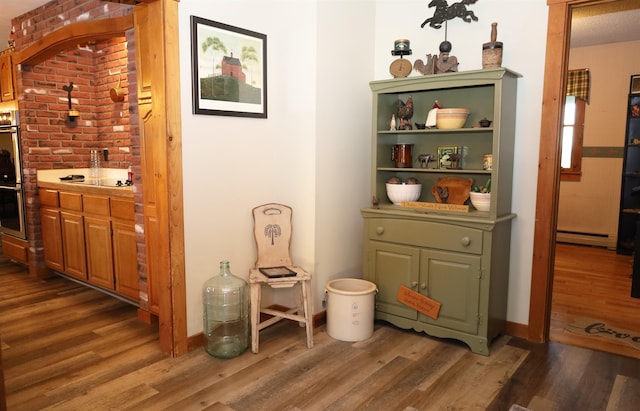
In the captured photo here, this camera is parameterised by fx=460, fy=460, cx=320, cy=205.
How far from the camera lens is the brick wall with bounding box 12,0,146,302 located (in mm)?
4289

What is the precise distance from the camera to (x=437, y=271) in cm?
291

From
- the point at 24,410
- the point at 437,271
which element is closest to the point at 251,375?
the point at 24,410

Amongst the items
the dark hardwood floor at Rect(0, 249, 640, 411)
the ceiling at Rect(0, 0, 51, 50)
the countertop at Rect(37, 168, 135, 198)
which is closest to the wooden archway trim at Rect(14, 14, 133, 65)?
the ceiling at Rect(0, 0, 51, 50)

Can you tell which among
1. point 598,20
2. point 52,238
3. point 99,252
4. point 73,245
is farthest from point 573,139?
point 52,238

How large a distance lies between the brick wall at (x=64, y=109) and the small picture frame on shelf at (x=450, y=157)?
112 inches

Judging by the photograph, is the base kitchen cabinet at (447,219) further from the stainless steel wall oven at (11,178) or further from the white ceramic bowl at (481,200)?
the stainless steel wall oven at (11,178)

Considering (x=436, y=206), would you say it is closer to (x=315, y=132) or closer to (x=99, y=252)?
(x=315, y=132)

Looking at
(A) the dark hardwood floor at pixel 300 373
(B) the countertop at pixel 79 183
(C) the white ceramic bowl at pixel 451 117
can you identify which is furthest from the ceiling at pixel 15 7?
(C) the white ceramic bowl at pixel 451 117

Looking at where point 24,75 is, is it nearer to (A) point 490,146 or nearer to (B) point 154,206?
(B) point 154,206

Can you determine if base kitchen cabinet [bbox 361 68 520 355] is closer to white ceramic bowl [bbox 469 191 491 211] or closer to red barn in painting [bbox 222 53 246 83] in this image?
white ceramic bowl [bbox 469 191 491 211]

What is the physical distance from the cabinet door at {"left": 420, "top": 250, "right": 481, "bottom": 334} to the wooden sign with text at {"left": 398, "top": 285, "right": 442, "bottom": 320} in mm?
28

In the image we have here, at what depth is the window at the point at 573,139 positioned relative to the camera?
5.84 m

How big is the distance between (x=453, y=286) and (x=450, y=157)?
884mm

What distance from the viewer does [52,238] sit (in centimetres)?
425
